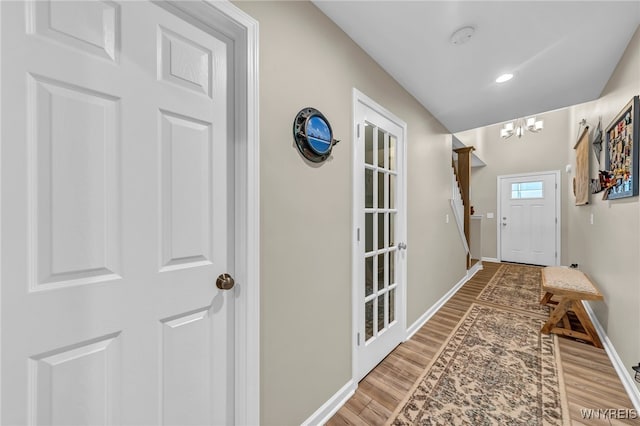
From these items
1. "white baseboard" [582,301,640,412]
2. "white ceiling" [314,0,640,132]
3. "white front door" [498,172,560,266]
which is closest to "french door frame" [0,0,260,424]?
"white ceiling" [314,0,640,132]

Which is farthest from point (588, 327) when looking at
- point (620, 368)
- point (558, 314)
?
point (620, 368)

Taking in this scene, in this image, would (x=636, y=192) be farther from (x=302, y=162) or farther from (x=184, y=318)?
(x=184, y=318)

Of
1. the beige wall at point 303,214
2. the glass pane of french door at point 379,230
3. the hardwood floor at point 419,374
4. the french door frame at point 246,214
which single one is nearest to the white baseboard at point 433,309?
the hardwood floor at point 419,374

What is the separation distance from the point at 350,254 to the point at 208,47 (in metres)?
1.31

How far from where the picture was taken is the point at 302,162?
1315 millimetres

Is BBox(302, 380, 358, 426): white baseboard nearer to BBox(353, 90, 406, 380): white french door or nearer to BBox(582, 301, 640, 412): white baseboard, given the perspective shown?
BBox(353, 90, 406, 380): white french door

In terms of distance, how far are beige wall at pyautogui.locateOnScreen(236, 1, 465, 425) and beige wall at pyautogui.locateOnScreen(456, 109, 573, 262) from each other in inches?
209

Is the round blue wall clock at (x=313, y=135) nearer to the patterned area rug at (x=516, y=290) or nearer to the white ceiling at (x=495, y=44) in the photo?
the white ceiling at (x=495, y=44)

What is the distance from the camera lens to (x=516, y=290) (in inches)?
144

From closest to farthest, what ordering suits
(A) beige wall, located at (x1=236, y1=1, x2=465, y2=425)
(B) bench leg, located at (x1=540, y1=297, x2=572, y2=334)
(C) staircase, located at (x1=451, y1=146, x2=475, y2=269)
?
(A) beige wall, located at (x1=236, y1=1, x2=465, y2=425), (B) bench leg, located at (x1=540, y1=297, x2=572, y2=334), (C) staircase, located at (x1=451, y1=146, x2=475, y2=269)

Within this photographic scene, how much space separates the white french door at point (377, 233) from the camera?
172 centimetres

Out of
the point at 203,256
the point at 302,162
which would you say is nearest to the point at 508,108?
the point at 302,162

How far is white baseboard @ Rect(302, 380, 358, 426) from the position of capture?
1378 mm

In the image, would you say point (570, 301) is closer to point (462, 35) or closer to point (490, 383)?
point (490, 383)
